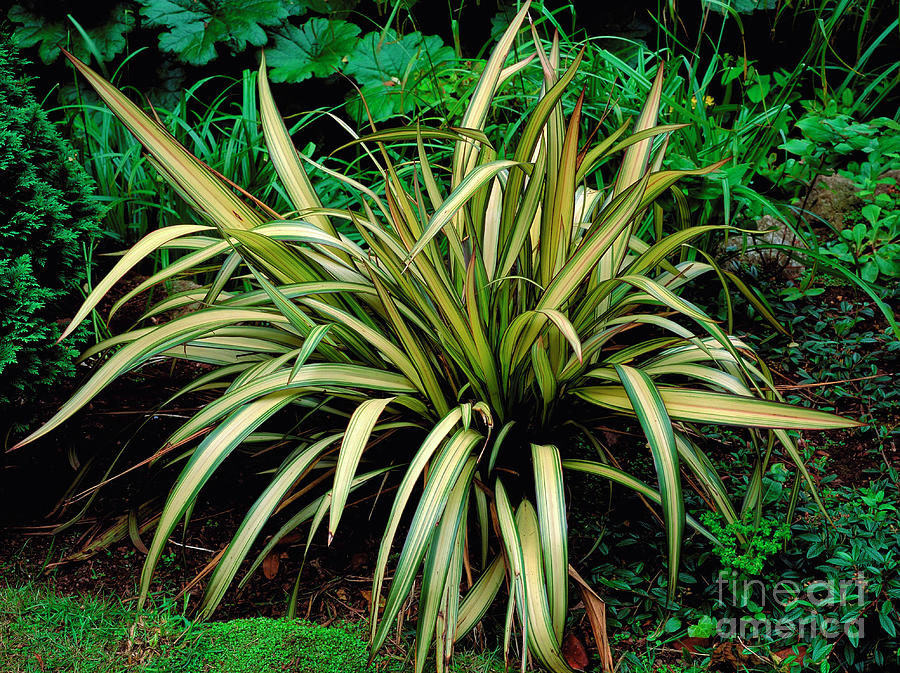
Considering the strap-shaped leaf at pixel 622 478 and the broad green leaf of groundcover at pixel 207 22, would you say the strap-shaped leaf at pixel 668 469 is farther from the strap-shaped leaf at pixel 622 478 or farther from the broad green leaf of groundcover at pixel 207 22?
the broad green leaf of groundcover at pixel 207 22

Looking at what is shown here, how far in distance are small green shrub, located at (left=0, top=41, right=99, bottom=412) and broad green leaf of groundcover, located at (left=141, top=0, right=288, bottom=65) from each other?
129cm

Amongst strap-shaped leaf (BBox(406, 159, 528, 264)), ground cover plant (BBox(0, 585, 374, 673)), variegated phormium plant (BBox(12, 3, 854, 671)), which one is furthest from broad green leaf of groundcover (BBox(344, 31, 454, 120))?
ground cover plant (BBox(0, 585, 374, 673))

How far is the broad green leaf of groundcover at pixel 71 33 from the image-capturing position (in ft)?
10.6

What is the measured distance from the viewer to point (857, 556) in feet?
5.10

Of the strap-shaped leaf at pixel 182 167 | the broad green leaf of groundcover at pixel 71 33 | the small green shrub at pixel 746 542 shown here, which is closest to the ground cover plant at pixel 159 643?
the small green shrub at pixel 746 542

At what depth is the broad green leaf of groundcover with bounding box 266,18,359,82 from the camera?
10.4 ft

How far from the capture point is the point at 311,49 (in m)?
3.29

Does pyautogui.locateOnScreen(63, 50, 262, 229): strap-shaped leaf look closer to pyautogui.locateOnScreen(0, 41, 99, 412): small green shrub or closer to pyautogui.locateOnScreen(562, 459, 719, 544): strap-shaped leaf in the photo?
pyautogui.locateOnScreen(0, 41, 99, 412): small green shrub

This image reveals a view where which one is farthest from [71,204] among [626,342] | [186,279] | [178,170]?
[626,342]

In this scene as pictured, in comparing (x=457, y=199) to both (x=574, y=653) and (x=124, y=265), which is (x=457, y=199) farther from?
(x=574, y=653)

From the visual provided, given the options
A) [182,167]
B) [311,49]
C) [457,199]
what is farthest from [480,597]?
[311,49]

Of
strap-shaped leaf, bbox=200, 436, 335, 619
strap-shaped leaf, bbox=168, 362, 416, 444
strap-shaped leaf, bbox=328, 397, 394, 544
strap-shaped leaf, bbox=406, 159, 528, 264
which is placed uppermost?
strap-shaped leaf, bbox=406, 159, 528, 264

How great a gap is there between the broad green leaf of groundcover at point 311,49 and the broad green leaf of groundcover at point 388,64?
0.23 feet

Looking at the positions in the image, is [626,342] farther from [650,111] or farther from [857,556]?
[857,556]
